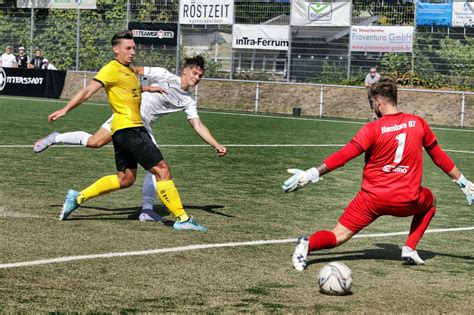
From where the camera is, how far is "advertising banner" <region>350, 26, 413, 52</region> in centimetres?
3369

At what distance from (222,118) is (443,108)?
315 inches

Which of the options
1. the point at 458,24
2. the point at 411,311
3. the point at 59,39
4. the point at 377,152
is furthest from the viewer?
the point at 59,39

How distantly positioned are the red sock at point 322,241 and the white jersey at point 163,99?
332 centimetres

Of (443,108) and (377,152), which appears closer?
(377,152)

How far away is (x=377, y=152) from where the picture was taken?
307 inches

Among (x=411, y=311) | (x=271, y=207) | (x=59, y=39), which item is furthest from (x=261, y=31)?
(x=411, y=311)

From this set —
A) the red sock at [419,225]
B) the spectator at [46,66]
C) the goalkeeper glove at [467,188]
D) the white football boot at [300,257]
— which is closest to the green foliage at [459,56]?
the spectator at [46,66]

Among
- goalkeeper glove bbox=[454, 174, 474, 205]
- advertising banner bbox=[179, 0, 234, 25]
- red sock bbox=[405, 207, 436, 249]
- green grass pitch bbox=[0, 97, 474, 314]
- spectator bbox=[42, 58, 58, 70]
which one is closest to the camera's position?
green grass pitch bbox=[0, 97, 474, 314]

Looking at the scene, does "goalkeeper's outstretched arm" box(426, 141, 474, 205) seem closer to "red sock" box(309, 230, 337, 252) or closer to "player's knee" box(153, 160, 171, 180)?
"red sock" box(309, 230, 337, 252)

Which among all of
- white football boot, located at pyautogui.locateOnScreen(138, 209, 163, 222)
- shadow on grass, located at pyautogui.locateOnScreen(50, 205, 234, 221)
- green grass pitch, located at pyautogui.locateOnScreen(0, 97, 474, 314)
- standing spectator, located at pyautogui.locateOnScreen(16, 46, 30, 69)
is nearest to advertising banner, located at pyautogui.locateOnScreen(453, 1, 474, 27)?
green grass pitch, located at pyautogui.locateOnScreen(0, 97, 474, 314)

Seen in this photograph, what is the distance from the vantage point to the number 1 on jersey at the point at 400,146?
7.77 metres

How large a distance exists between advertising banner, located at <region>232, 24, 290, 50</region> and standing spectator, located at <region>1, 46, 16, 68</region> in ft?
31.1

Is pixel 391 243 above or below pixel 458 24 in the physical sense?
below

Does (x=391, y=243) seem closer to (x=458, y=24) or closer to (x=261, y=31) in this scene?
(x=458, y=24)
